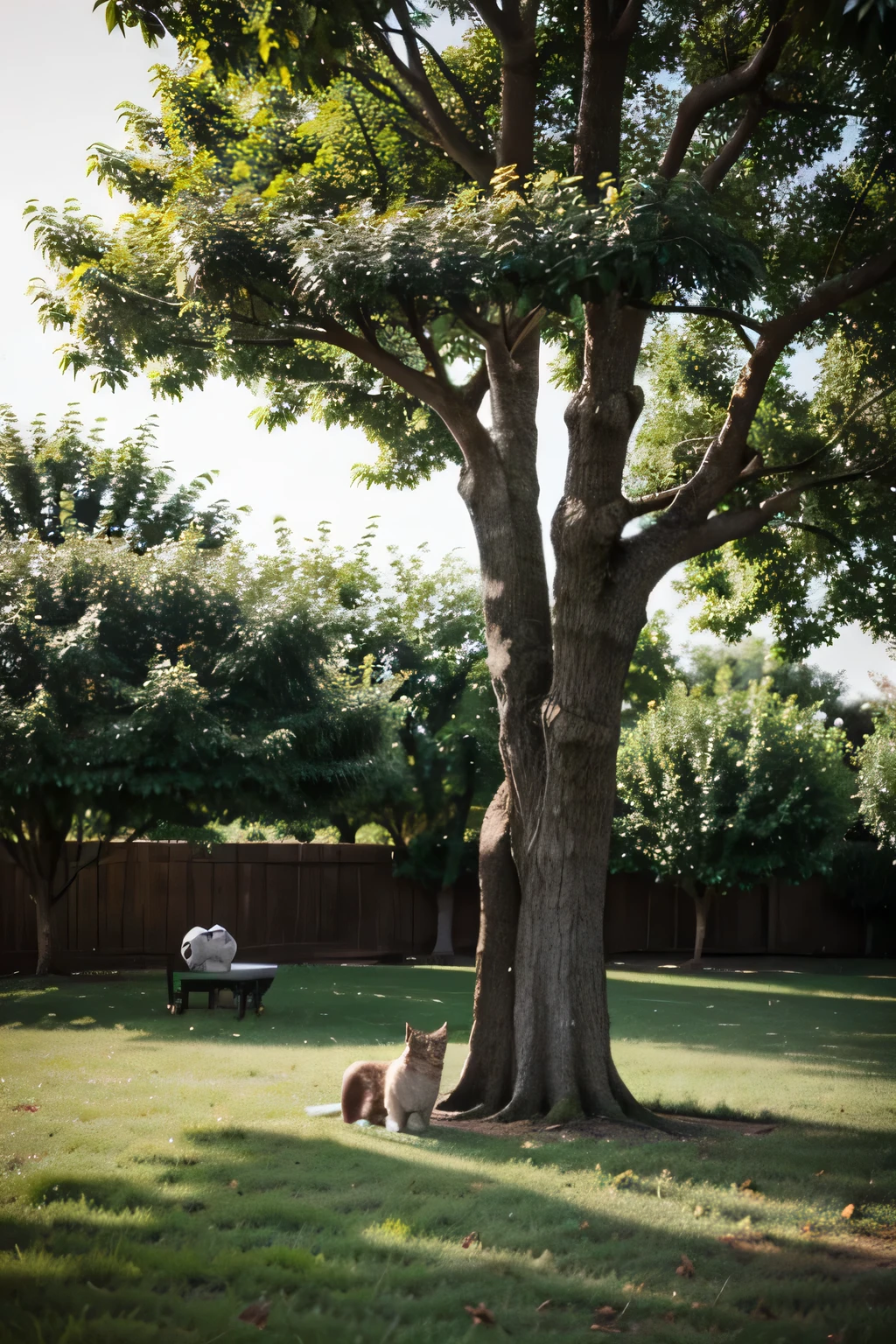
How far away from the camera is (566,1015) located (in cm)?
784

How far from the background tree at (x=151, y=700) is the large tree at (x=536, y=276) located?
596 centimetres

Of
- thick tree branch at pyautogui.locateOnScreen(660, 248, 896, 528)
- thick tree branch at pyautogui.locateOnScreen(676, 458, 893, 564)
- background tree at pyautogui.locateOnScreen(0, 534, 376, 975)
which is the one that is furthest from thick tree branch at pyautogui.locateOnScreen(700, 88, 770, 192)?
background tree at pyautogui.locateOnScreen(0, 534, 376, 975)

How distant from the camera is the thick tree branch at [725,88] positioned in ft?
27.0

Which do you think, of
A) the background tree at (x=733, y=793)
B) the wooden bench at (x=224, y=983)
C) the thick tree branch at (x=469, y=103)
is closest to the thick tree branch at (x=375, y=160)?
the thick tree branch at (x=469, y=103)

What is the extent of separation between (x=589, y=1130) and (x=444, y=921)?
19.1 metres

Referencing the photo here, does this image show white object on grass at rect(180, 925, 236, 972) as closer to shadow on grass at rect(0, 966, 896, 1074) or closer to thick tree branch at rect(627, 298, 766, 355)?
shadow on grass at rect(0, 966, 896, 1074)

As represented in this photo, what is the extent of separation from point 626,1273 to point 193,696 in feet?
39.1

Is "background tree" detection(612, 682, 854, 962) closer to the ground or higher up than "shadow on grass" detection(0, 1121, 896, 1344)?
higher up

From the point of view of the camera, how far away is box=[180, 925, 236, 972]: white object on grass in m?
13.9

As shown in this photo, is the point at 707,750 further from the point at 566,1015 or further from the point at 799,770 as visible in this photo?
the point at 566,1015

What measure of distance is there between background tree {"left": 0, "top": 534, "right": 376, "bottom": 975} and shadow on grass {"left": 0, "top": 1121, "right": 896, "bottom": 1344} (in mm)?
9188

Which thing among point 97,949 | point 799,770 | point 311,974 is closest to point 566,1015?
point 311,974

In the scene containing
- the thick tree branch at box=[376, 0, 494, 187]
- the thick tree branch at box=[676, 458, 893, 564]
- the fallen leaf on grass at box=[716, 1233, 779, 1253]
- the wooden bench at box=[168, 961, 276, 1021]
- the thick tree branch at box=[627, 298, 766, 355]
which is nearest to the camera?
the fallen leaf on grass at box=[716, 1233, 779, 1253]

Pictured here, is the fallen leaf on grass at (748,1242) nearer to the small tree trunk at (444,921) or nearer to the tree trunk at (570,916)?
the tree trunk at (570,916)
